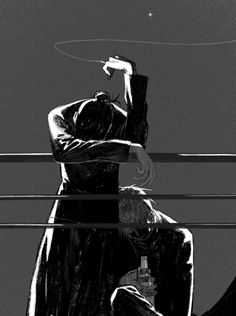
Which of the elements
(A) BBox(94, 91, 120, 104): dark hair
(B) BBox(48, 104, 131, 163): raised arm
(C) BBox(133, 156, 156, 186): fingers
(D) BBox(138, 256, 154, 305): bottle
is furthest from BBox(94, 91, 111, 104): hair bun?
(D) BBox(138, 256, 154, 305): bottle

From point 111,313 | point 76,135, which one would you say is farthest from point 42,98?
point 111,313

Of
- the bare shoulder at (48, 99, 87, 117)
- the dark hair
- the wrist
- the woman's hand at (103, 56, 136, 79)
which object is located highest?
the woman's hand at (103, 56, 136, 79)

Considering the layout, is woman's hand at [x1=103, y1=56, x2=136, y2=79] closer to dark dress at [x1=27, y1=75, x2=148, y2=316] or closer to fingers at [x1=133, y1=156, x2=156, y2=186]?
dark dress at [x1=27, y1=75, x2=148, y2=316]

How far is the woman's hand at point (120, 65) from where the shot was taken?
96.3 inches

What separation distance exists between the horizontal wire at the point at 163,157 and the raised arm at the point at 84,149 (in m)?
0.02

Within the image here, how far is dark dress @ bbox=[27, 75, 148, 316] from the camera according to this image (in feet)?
7.95

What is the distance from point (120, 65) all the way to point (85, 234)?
0.37 metres

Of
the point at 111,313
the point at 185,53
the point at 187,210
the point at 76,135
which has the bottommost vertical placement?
the point at 111,313

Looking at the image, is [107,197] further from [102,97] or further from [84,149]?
[102,97]

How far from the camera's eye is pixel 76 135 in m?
2.42

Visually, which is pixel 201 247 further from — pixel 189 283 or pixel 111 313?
pixel 111 313

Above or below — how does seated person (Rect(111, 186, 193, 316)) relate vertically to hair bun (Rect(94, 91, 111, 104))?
below

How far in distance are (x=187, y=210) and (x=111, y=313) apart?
32 centimetres

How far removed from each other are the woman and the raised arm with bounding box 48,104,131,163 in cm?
2
